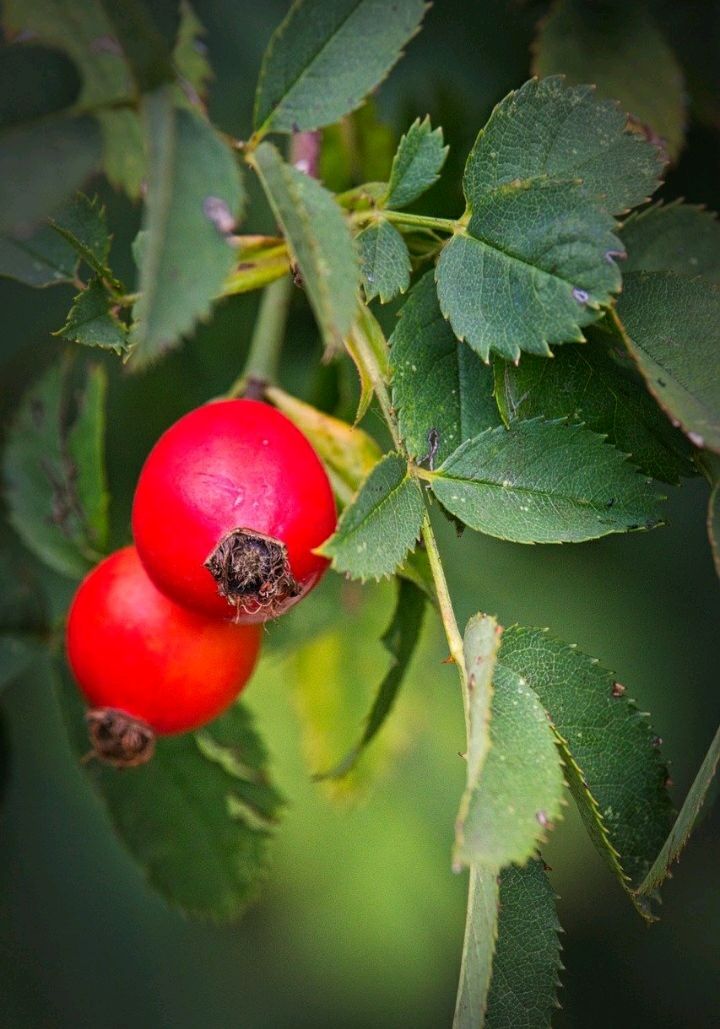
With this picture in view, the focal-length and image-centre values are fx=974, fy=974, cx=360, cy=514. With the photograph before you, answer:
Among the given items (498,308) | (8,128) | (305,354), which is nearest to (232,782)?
(305,354)

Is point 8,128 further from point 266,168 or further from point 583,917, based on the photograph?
point 583,917

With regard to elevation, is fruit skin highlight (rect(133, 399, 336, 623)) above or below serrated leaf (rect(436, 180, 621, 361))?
below

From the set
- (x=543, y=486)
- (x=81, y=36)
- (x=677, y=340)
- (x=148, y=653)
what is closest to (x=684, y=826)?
(x=543, y=486)

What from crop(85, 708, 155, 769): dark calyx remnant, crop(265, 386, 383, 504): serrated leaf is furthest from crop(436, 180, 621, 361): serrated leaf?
crop(85, 708, 155, 769): dark calyx remnant

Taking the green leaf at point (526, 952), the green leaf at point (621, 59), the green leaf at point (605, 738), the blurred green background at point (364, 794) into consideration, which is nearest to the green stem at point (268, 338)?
the blurred green background at point (364, 794)

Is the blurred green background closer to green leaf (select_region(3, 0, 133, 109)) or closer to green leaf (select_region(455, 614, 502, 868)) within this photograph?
green leaf (select_region(3, 0, 133, 109))

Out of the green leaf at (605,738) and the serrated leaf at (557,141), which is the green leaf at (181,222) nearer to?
the serrated leaf at (557,141)

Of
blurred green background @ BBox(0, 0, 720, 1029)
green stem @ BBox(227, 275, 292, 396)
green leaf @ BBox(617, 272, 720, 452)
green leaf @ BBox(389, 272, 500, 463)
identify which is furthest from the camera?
blurred green background @ BBox(0, 0, 720, 1029)
